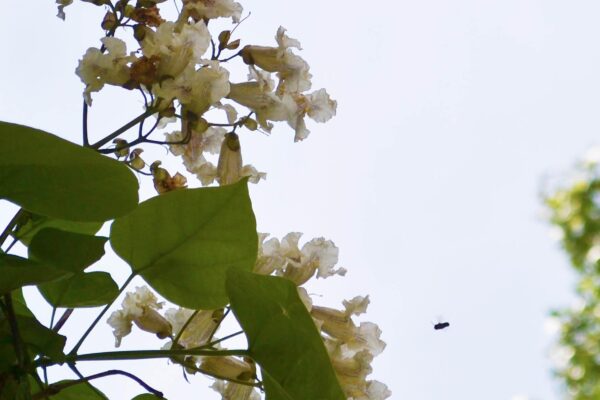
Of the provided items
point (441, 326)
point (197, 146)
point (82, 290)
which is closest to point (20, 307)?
point (82, 290)

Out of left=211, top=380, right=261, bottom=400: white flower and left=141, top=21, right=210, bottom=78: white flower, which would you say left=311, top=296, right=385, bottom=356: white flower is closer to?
left=211, top=380, right=261, bottom=400: white flower

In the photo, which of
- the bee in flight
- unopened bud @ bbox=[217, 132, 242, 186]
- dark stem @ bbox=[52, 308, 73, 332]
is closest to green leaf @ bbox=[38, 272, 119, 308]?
dark stem @ bbox=[52, 308, 73, 332]

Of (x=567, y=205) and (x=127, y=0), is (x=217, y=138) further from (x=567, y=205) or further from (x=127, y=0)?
(x=567, y=205)

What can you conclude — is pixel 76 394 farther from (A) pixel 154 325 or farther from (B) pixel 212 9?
(B) pixel 212 9

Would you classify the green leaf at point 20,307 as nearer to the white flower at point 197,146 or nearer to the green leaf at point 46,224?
the green leaf at point 46,224

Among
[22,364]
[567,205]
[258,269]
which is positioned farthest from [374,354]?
[567,205]

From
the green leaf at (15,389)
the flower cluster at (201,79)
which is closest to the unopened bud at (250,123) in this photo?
the flower cluster at (201,79)

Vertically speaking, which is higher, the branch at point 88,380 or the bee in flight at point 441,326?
the bee in flight at point 441,326

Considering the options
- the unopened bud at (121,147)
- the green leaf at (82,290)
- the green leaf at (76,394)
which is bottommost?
the green leaf at (76,394)
